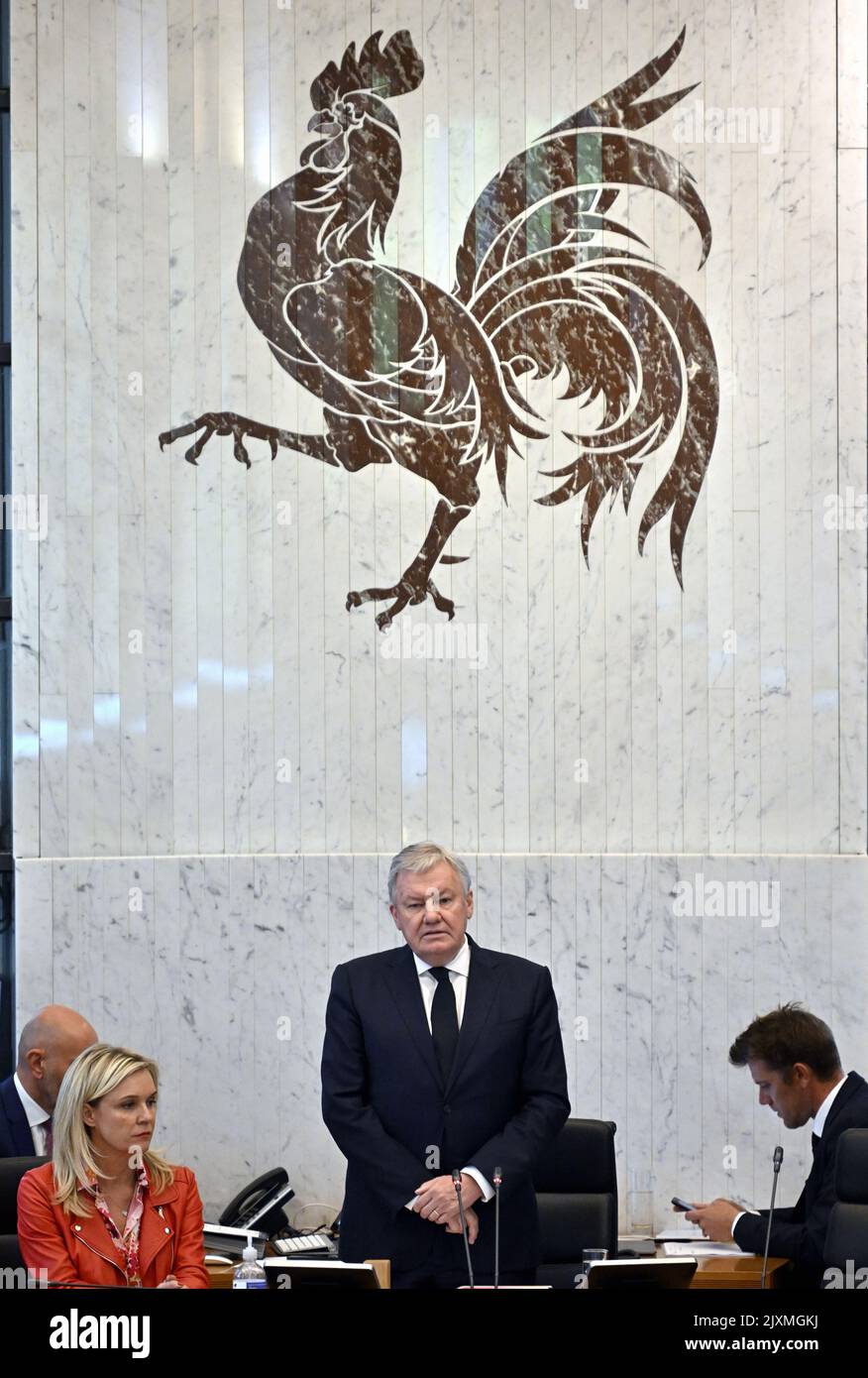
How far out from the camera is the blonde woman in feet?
11.0

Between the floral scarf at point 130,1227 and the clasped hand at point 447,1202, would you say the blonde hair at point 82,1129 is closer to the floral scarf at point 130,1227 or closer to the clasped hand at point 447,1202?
the floral scarf at point 130,1227

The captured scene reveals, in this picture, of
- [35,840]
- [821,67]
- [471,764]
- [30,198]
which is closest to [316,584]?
[471,764]

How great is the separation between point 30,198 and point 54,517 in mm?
1273

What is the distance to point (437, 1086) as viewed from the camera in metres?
3.61

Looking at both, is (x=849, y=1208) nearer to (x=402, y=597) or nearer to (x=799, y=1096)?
(x=799, y=1096)

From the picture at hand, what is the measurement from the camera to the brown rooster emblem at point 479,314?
6086 millimetres

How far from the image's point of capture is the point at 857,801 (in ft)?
19.9

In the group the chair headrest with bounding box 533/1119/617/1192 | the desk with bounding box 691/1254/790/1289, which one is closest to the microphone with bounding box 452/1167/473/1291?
the desk with bounding box 691/1254/790/1289

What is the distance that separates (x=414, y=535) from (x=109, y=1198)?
127 inches

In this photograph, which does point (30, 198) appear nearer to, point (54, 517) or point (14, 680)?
point (54, 517)

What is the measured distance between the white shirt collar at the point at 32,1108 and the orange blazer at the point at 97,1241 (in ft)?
3.79

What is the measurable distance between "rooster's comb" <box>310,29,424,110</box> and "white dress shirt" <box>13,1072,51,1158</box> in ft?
12.9

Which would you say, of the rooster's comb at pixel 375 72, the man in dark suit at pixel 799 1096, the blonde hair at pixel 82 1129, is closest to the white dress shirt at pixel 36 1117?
the blonde hair at pixel 82 1129
